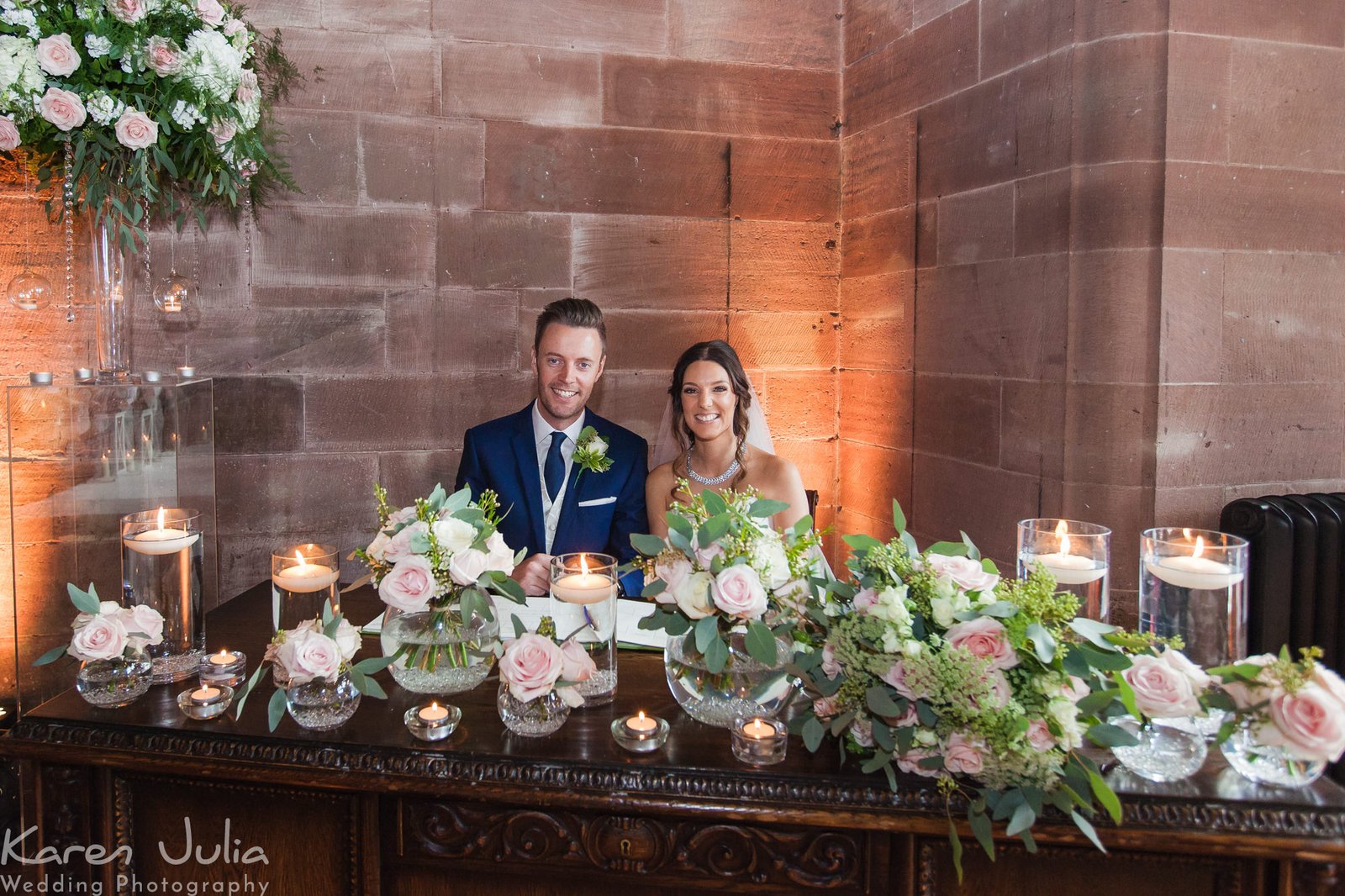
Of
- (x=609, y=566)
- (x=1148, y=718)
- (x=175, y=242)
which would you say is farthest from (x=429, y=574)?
(x=175, y=242)

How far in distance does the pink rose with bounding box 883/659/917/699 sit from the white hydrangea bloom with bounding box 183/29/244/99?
2.68 metres

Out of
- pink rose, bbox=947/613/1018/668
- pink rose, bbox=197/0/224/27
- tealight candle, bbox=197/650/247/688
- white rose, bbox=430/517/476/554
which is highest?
pink rose, bbox=197/0/224/27

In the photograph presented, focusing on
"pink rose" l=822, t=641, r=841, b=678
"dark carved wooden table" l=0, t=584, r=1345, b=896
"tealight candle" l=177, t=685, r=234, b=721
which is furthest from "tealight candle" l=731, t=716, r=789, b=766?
"tealight candle" l=177, t=685, r=234, b=721

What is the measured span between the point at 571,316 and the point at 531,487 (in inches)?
25.4

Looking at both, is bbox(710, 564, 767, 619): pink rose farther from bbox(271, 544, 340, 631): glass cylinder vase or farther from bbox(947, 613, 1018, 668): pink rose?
→ bbox(271, 544, 340, 631): glass cylinder vase

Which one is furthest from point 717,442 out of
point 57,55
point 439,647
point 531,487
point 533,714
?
point 57,55

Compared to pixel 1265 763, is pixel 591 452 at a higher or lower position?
higher

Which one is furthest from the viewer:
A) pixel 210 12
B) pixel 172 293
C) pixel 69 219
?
pixel 172 293

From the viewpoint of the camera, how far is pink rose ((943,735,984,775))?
4.19 ft

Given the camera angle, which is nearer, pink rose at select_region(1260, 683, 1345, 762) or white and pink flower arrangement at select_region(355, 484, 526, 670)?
pink rose at select_region(1260, 683, 1345, 762)

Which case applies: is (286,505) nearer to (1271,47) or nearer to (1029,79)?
(1029,79)

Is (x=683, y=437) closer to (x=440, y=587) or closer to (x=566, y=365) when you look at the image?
(x=566, y=365)

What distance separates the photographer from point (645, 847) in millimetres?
1417

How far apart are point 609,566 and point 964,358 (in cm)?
212
